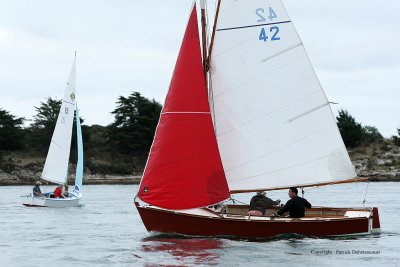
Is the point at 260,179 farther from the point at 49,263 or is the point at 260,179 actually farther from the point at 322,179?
the point at 49,263

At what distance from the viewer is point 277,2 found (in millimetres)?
26062

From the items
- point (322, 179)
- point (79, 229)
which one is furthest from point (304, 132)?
point (79, 229)

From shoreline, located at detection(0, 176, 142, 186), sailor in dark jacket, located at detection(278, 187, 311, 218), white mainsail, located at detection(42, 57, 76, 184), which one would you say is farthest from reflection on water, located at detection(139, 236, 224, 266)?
shoreline, located at detection(0, 176, 142, 186)

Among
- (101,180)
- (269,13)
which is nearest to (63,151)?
(269,13)

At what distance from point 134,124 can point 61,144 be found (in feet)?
145

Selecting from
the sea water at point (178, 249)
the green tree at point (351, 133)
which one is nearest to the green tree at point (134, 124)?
the green tree at point (351, 133)

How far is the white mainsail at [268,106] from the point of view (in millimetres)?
26047

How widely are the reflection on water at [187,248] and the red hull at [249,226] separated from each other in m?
0.34

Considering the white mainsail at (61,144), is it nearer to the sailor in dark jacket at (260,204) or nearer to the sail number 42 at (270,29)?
the sailor in dark jacket at (260,204)

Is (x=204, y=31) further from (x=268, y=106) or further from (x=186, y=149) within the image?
(x=186, y=149)

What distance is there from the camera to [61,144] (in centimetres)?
5088

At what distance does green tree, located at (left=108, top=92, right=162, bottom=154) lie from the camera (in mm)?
94250

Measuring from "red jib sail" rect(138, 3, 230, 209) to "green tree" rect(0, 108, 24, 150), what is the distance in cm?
6853

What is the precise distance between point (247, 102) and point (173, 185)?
379 centimetres
